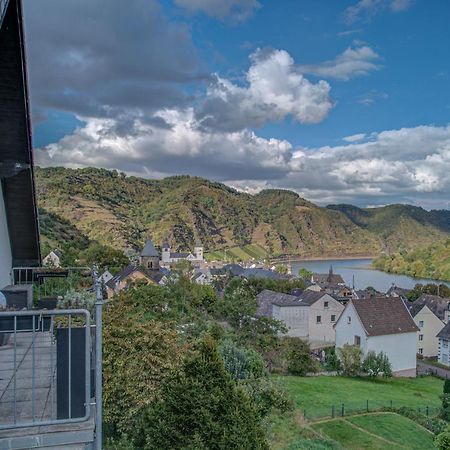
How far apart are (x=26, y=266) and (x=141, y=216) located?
161293 millimetres

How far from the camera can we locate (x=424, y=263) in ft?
383

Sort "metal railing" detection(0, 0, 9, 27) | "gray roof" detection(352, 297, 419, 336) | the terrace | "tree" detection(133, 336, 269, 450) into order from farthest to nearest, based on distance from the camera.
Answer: "gray roof" detection(352, 297, 419, 336) → "tree" detection(133, 336, 269, 450) → "metal railing" detection(0, 0, 9, 27) → the terrace

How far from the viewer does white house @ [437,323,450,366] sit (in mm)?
38562

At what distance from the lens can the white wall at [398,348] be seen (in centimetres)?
3306

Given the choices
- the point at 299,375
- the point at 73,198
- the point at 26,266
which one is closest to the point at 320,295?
the point at 299,375

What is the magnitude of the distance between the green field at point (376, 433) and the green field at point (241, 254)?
12444 cm

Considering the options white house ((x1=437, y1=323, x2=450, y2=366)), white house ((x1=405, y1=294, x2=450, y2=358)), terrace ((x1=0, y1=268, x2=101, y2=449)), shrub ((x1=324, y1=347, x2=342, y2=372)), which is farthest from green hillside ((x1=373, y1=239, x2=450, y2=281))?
terrace ((x1=0, y1=268, x2=101, y2=449))

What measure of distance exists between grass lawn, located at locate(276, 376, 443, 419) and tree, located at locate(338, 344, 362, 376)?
773 millimetres

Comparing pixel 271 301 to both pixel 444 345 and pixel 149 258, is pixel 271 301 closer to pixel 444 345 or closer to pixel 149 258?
pixel 444 345

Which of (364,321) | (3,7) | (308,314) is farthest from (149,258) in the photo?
(3,7)

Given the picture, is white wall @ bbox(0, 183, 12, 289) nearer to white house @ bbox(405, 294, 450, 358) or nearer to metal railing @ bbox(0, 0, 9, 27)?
metal railing @ bbox(0, 0, 9, 27)

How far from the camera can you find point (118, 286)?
4966 cm

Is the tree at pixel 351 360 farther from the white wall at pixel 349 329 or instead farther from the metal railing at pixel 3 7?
the metal railing at pixel 3 7

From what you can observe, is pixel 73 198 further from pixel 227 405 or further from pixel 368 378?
pixel 227 405
